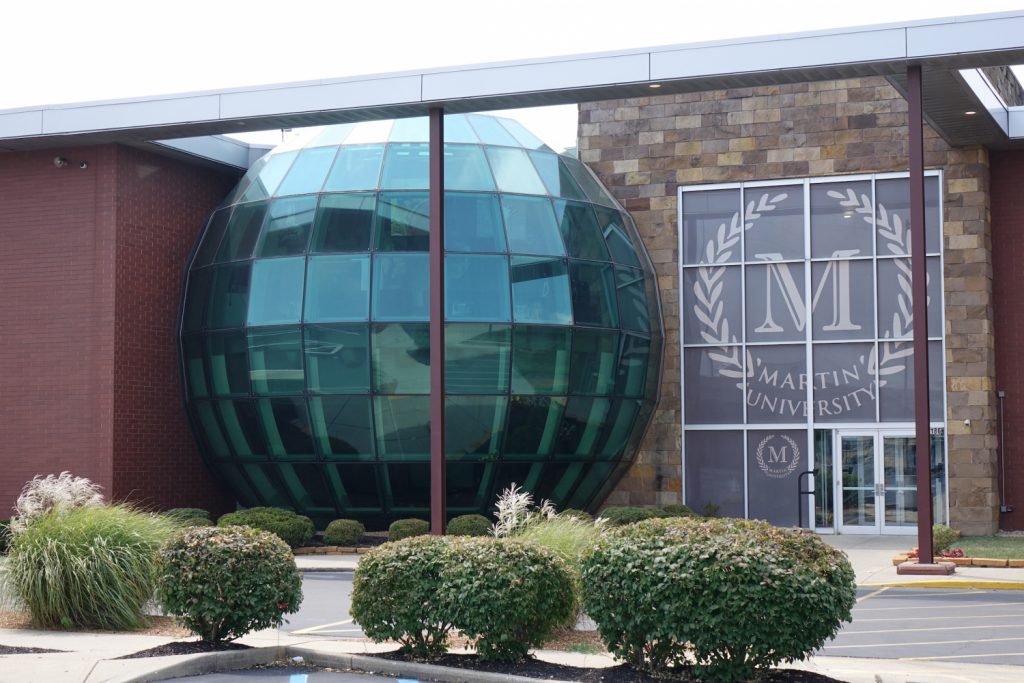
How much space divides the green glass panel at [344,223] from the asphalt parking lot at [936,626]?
36.8ft

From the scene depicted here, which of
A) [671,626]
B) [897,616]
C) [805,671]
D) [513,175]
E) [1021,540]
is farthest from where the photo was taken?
[513,175]

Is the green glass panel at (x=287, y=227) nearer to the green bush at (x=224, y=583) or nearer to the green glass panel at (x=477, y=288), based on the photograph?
the green glass panel at (x=477, y=288)

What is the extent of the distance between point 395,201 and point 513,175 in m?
2.44

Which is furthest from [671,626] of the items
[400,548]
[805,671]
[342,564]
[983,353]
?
[983,353]

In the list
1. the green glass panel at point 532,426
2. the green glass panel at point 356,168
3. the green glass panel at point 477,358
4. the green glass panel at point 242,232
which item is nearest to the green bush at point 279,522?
the green glass panel at point 477,358

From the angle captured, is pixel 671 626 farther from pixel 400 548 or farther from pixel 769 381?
pixel 769 381

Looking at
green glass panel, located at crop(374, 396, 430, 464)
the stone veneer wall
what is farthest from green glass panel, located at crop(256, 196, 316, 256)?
the stone veneer wall

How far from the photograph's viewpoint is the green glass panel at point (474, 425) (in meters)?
22.4

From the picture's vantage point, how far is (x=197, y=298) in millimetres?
23984

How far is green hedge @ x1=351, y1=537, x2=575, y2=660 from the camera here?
9469mm

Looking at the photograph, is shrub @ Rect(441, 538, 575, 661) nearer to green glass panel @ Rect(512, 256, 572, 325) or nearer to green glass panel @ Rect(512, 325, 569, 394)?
green glass panel @ Rect(512, 325, 569, 394)

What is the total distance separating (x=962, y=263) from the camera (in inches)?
958

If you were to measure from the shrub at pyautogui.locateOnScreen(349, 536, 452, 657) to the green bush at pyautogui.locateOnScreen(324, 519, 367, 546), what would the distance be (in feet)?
37.9

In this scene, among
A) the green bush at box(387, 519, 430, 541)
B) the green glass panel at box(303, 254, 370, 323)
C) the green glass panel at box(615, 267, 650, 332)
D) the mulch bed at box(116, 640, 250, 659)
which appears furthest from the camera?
the green glass panel at box(615, 267, 650, 332)
